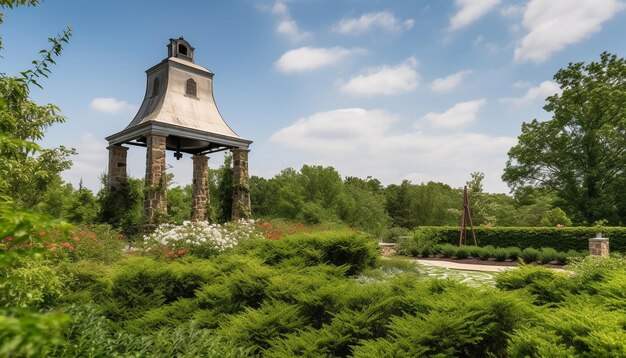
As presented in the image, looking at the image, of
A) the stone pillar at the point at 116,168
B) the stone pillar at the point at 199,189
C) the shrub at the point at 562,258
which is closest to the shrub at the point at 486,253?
the shrub at the point at 562,258

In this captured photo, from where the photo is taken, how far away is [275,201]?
36.9m

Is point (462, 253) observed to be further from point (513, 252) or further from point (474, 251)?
point (513, 252)

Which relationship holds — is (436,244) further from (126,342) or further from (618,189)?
(126,342)

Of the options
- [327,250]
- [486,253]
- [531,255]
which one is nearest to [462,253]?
[486,253]

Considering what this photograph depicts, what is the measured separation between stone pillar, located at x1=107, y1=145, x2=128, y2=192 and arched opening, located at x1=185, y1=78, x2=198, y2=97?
3529 millimetres

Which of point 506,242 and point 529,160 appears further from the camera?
point 529,160

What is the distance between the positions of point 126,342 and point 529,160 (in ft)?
92.7

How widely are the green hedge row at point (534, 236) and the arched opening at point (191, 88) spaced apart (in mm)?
12695

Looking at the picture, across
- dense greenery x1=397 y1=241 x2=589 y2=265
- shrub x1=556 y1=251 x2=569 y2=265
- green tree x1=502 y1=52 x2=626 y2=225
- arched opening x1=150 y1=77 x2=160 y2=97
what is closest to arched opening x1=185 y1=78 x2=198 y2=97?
arched opening x1=150 y1=77 x2=160 y2=97

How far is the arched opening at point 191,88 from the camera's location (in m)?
15.7

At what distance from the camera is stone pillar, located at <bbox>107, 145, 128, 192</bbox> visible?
15145 millimetres

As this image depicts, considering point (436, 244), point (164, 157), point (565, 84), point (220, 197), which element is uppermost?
point (565, 84)

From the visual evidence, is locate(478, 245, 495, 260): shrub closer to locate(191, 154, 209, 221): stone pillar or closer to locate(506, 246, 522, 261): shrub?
locate(506, 246, 522, 261): shrub

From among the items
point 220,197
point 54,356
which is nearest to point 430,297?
A: point 54,356
